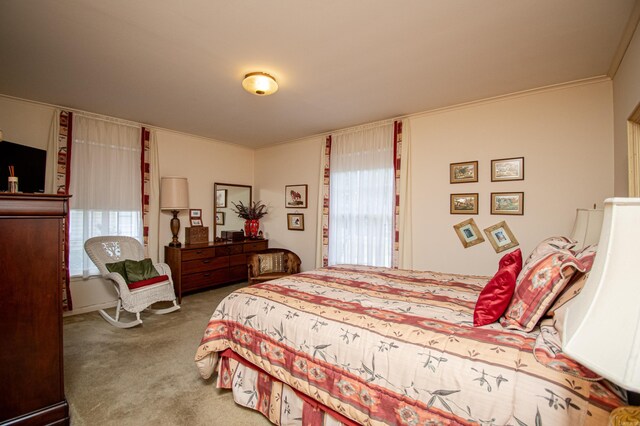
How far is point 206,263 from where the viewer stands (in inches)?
171

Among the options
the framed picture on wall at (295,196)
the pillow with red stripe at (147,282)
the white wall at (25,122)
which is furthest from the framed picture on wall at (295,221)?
the white wall at (25,122)

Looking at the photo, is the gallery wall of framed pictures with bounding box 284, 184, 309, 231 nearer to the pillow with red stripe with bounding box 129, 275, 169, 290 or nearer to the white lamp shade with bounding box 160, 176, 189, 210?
the white lamp shade with bounding box 160, 176, 189, 210

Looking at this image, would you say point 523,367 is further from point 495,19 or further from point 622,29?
point 622,29

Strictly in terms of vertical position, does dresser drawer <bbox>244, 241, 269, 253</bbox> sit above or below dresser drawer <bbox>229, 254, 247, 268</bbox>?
above

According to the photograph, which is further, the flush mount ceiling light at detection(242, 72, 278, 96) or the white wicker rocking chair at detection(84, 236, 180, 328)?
the white wicker rocking chair at detection(84, 236, 180, 328)

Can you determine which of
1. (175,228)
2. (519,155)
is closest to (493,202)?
(519,155)

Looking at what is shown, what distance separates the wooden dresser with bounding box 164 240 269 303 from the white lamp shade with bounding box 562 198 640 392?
4306 mm

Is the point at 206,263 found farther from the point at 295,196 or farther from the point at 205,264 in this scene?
the point at 295,196

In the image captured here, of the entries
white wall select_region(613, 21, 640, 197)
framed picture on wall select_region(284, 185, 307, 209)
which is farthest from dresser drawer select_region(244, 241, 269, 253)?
white wall select_region(613, 21, 640, 197)

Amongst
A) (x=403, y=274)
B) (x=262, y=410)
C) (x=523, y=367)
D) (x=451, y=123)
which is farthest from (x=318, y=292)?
(x=451, y=123)

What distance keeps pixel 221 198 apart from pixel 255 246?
1085 mm

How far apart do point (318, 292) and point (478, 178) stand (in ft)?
7.89

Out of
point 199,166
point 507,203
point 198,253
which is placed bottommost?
point 198,253

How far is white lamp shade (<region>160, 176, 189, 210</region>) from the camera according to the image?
414cm
